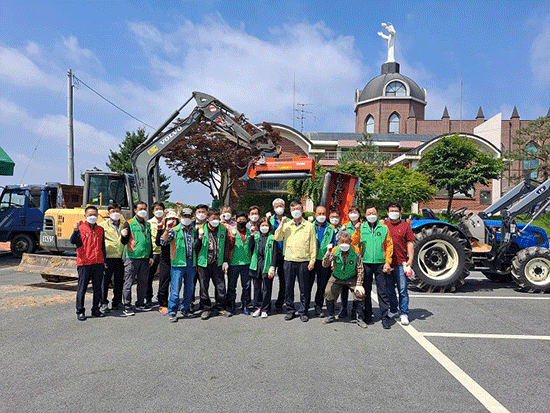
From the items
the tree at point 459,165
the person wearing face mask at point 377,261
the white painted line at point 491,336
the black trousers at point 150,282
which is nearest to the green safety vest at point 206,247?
the black trousers at point 150,282

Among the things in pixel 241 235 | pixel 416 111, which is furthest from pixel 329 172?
pixel 416 111

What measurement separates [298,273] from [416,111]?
4988cm

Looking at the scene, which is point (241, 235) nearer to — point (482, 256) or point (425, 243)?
point (425, 243)

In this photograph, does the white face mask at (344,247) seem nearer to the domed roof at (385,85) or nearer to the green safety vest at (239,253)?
the green safety vest at (239,253)

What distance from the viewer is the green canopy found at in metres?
13.1

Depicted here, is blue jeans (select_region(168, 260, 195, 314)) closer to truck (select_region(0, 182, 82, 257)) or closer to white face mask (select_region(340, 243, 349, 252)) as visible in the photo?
white face mask (select_region(340, 243, 349, 252))

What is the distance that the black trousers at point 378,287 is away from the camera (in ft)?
18.9

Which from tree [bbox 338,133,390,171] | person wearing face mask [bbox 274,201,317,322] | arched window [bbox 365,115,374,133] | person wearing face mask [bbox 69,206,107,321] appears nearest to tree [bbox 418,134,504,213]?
tree [bbox 338,133,390,171]

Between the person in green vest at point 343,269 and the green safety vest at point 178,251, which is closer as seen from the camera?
the person in green vest at point 343,269

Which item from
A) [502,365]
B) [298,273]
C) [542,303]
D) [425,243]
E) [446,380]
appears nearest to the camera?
[446,380]

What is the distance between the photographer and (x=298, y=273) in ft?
19.8

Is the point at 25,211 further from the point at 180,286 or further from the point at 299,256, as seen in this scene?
the point at 299,256

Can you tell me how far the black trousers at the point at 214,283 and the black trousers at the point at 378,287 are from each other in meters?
2.20

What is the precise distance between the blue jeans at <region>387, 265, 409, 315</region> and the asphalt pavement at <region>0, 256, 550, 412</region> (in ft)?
1.00
